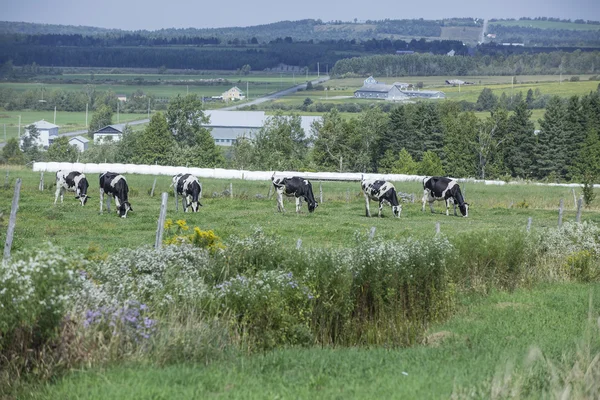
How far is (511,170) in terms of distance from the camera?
89000 millimetres

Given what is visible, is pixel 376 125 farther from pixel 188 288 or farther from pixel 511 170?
pixel 188 288

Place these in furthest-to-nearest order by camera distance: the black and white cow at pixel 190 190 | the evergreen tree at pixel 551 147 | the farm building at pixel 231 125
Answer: the farm building at pixel 231 125 < the evergreen tree at pixel 551 147 < the black and white cow at pixel 190 190

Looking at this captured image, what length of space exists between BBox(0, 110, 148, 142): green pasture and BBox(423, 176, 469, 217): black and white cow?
112m

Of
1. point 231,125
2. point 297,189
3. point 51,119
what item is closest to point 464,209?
point 297,189

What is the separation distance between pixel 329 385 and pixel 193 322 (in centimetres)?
208

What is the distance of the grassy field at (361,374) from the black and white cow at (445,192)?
23.7 meters

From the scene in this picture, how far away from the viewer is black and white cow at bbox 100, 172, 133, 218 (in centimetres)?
3145

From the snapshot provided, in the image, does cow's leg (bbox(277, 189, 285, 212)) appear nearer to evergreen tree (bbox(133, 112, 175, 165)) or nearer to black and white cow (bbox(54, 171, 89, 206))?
black and white cow (bbox(54, 171, 89, 206))

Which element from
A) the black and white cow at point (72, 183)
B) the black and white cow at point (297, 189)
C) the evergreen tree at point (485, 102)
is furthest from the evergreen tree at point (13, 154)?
the evergreen tree at point (485, 102)

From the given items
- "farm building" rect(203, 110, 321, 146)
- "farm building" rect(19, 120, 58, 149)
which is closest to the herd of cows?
"farm building" rect(19, 120, 58, 149)

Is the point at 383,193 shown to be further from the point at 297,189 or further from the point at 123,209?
the point at 123,209

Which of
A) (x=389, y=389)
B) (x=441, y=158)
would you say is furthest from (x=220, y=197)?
(x=441, y=158)

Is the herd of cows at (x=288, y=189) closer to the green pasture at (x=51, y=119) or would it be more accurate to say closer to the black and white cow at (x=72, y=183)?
the black and white cow at (x=72, y=183)

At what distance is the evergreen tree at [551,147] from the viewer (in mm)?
86250
